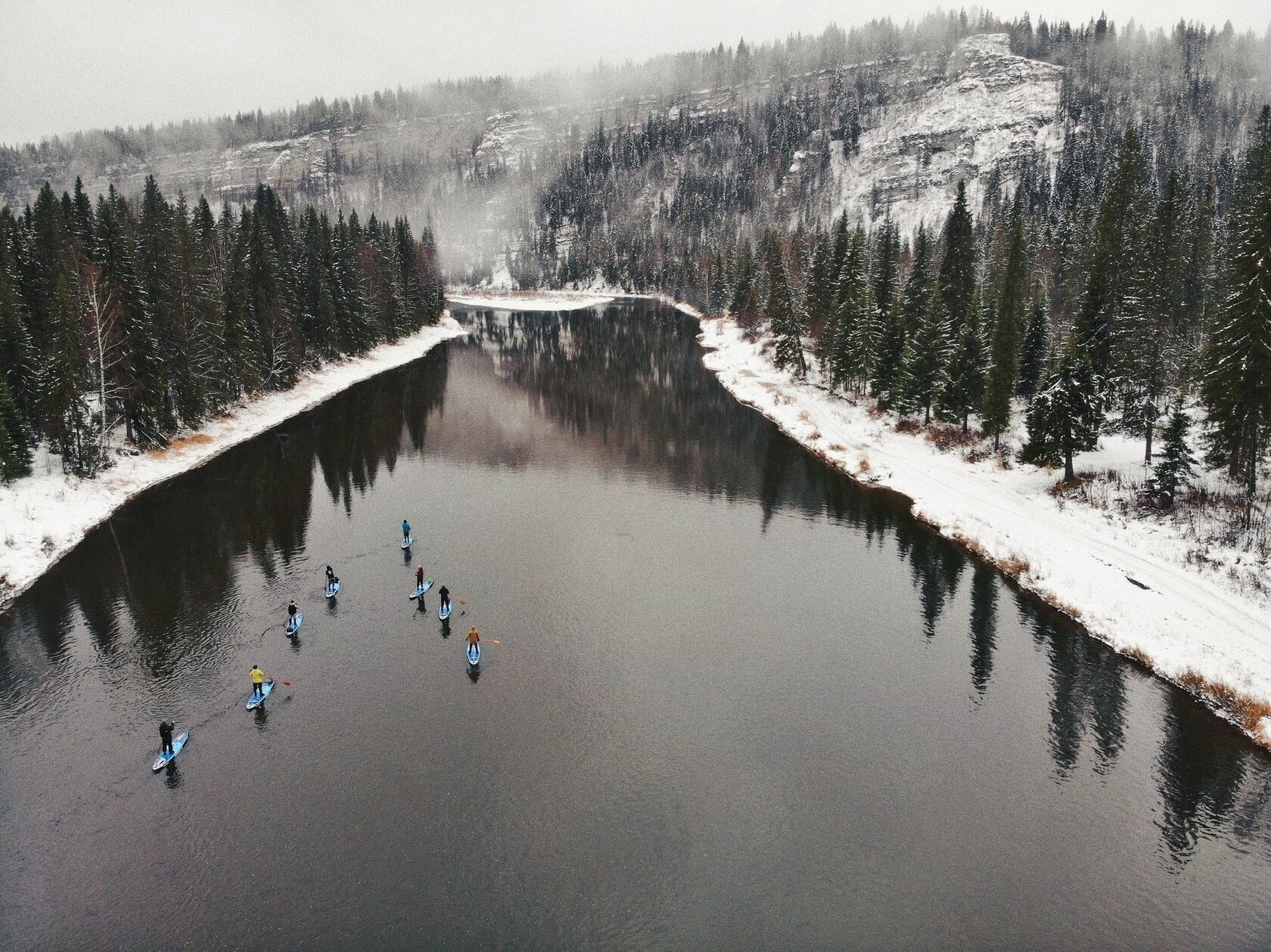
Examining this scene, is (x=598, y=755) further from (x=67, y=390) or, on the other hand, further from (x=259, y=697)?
(x=67, y=390)

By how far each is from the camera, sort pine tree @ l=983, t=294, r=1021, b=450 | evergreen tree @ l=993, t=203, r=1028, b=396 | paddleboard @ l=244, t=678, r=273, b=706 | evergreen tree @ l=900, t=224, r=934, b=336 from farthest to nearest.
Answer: evergreen tree @ l=900, t=224, r=934, b=336, evergreen tree @ l=993, t=203, r=1028, b=396, pine tree @ l=983, t=294, r=1021, b=450, paddleboard @ l=244, t=678, r=273, b=706

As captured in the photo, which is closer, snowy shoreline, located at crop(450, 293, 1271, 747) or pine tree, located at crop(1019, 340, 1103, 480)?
snowy shoreline, located at crop(450, 293, 1271, 747)

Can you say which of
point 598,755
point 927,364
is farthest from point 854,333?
point 598,755

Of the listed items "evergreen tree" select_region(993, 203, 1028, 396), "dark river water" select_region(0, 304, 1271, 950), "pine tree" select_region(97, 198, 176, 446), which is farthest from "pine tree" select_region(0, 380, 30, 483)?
"evergreen tree" select_region(993, 203, 1028, 396)

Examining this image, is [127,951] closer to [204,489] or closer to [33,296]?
[204,489]

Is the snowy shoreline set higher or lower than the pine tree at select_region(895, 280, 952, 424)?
lower

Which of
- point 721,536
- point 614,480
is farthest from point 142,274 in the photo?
point 721,536

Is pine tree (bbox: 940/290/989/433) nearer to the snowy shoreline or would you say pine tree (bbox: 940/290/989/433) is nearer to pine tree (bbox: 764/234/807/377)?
the snowy shoreline
